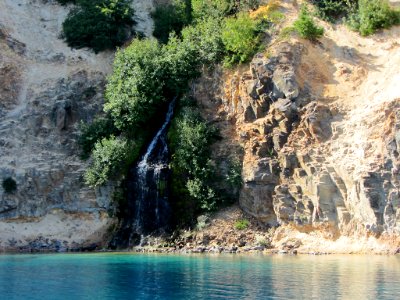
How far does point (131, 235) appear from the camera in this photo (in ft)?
99.1

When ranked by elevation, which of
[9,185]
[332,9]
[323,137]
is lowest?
[9,185]

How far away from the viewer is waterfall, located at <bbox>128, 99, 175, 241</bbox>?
30.0 m

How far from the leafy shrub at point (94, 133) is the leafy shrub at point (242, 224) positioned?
26.0ft

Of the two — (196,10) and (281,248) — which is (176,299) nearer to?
(281,248)

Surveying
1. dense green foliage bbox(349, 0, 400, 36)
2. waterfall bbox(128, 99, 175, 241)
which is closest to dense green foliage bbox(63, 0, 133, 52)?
waterfall bbox(128, 99, 175, 241)

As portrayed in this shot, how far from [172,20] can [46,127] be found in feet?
31.2

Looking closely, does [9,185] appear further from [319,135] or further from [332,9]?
[332,9]

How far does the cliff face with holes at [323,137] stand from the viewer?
26.0m

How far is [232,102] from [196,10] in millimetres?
7396

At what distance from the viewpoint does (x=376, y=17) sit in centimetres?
3247

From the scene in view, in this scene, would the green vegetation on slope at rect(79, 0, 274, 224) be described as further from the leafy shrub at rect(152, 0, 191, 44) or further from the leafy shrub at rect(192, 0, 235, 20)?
the leafy shrub at rect(152, 0, 191, 44)

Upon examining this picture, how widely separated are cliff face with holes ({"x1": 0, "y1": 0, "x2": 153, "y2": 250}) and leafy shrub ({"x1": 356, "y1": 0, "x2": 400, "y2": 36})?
12.9 m

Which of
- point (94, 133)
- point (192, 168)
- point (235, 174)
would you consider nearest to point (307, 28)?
point (235, 174)

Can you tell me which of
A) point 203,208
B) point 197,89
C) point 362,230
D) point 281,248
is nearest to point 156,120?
point 197,89
